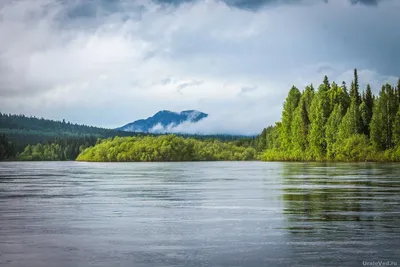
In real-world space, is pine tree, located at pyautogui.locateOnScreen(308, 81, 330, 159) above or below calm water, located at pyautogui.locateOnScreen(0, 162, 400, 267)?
above

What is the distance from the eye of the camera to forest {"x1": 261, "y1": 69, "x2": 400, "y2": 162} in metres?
148

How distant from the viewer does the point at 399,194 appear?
39438mm

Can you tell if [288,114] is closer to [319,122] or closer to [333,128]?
[319,122]

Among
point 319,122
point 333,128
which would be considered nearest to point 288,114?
point 319,122

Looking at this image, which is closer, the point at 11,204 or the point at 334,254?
the point at 334,254

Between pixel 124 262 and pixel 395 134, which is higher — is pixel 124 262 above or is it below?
below

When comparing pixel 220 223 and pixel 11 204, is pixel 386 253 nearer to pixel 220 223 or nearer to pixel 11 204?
pixel 220 223

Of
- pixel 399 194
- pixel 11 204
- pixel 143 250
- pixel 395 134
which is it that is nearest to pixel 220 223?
pixel 143 250

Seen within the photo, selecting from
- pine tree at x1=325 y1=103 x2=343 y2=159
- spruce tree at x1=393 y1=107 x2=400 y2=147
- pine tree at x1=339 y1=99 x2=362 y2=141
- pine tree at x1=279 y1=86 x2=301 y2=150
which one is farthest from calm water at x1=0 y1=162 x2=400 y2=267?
pine tree at x1=279 y1=86 x2=301 y2=150

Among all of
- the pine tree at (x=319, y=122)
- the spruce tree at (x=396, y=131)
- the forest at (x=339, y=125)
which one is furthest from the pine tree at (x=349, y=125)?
the spruce tree at (x=396, y=131)

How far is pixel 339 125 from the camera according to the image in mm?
151625

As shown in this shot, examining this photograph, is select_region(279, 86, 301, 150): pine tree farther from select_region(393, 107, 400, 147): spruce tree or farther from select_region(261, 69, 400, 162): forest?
select_region(393, 107, 400, 147): spruce tree

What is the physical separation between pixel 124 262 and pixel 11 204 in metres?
20.2

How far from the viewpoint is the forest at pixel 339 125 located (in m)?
148
